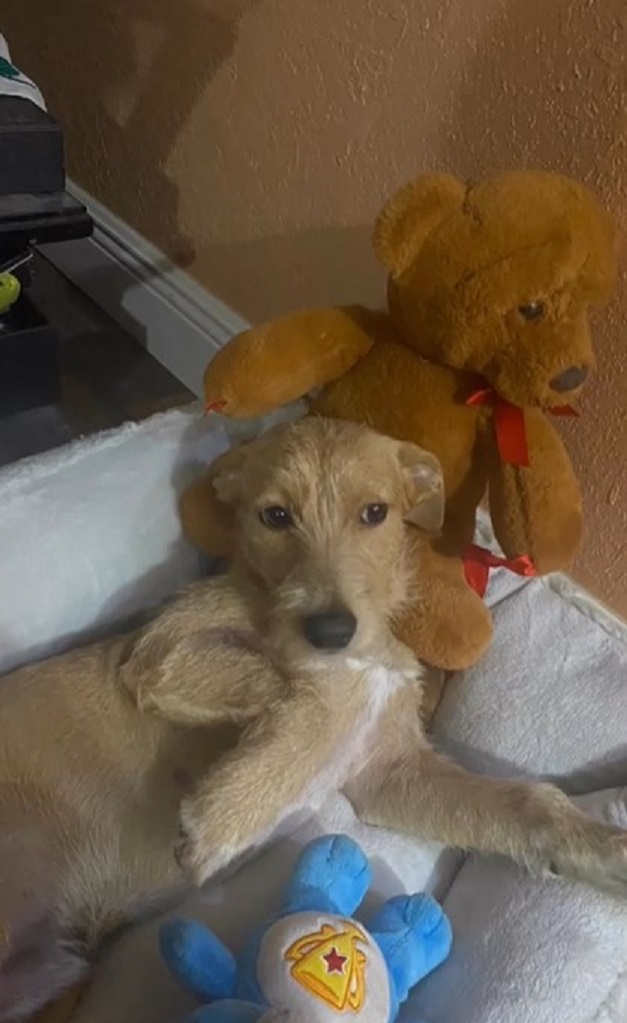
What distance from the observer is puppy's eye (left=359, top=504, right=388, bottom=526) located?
4.05 feet

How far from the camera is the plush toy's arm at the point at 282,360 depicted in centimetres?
131

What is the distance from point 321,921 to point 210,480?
516 mm

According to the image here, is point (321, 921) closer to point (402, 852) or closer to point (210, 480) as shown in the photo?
point (402, 852)

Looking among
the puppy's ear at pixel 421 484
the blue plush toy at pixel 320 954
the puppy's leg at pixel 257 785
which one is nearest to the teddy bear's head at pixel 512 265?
the puppy's ear at pixel 421 484

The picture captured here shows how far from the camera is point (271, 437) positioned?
51.1 inches

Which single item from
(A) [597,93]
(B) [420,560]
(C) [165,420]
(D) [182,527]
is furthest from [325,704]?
(A) [597,93]

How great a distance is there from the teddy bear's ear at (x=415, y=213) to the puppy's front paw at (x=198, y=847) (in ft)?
1.88

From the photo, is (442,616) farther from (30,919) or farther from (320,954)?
(30,919)

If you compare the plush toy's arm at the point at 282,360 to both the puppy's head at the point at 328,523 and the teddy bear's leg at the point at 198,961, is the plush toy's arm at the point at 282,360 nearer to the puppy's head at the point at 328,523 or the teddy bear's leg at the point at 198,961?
the puppy's head at the point at 328,523

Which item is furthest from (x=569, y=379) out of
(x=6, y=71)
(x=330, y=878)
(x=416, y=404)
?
(x=6, y=71)

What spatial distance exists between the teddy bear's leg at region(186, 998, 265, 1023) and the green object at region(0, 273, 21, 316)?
1.50 meters

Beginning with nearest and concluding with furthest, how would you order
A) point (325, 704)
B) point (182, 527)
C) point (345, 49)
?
point (325, 704), point (182, 527), point (345, 49)

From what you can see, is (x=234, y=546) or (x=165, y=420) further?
(x=165, y=420)

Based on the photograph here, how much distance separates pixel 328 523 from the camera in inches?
47.1
